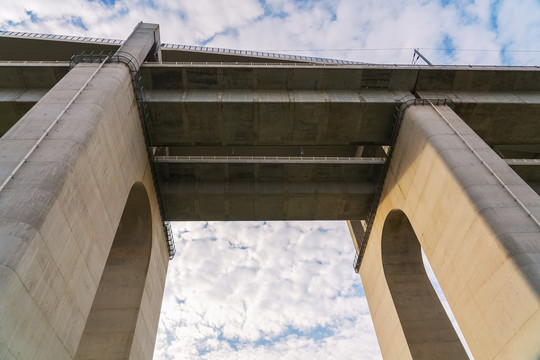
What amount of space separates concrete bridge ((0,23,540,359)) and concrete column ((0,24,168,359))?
1.9 inches

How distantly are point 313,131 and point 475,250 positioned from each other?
8.61 m

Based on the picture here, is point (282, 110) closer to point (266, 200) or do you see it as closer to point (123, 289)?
point (266, 200)

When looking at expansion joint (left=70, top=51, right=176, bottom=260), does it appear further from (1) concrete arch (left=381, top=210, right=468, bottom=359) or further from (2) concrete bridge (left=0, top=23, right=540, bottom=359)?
(1) concrete arch (left=381, top=210, right=468, bottom=359)

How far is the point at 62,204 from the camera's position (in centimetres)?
781

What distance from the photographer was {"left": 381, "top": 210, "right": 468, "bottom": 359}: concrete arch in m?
14.5

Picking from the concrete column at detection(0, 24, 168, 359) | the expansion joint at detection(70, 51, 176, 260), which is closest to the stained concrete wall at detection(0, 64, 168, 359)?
the concrete column at detection(0, 24, 168, 359)

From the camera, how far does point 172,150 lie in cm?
2023

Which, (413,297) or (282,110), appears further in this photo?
(413,297)

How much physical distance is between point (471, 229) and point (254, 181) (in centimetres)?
1024

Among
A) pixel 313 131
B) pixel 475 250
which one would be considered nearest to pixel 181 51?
pixel 313 131

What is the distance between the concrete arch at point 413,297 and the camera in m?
14.5

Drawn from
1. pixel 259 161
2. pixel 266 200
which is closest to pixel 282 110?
pixel 259 161

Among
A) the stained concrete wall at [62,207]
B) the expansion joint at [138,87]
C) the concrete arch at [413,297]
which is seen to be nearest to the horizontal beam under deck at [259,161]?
the expansion joint at [138,87]

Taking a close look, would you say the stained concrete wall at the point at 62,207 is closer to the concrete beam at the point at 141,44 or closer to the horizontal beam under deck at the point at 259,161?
the concrete beam at the point at 141,44
